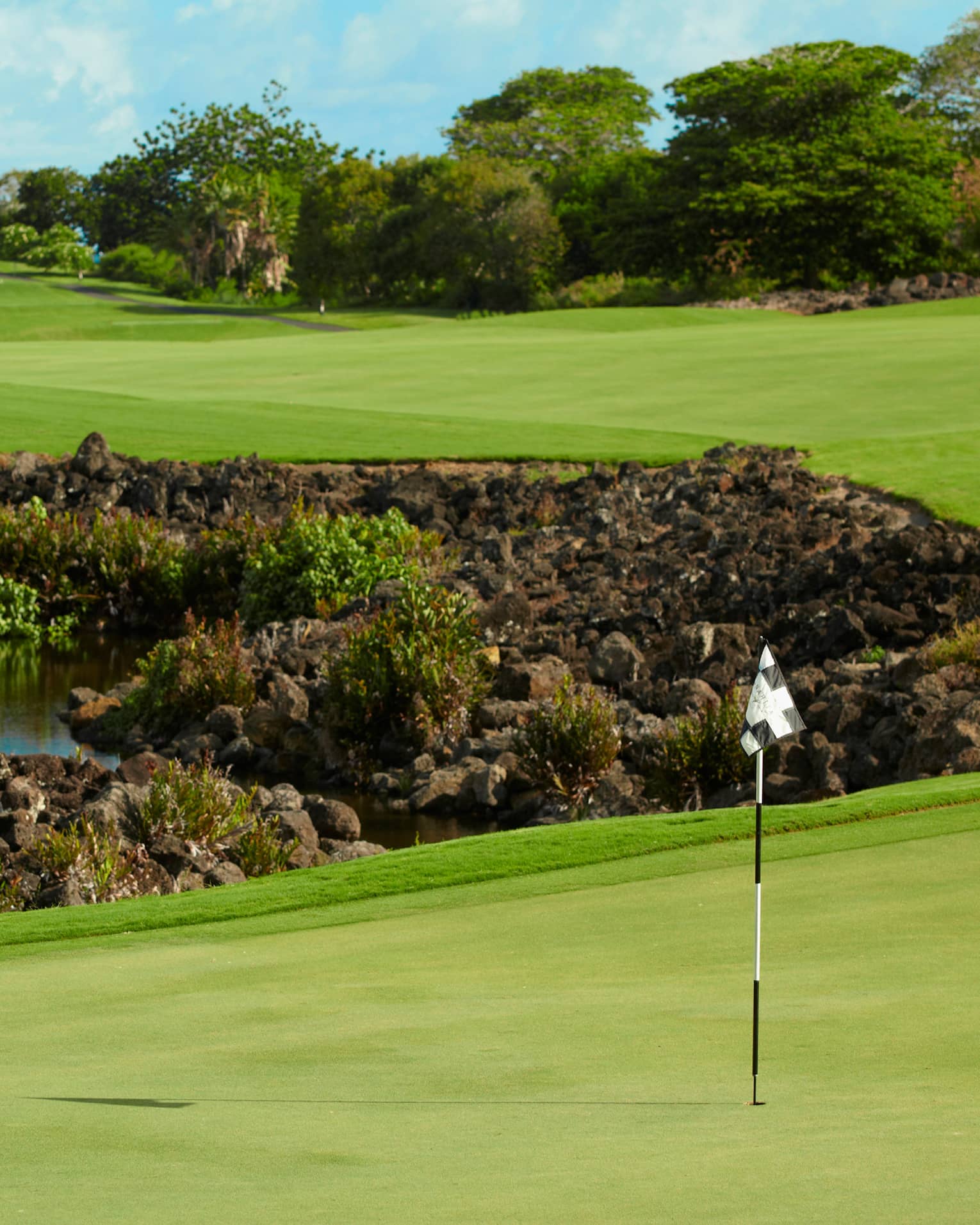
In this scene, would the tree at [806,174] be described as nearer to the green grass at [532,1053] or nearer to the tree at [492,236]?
the tree at [492,236]

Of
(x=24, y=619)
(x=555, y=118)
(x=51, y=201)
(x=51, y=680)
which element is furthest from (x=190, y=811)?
(x=51, y=201)

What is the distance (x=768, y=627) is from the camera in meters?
18.5

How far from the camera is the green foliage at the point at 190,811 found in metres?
11.8

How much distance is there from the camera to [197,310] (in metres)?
78.6

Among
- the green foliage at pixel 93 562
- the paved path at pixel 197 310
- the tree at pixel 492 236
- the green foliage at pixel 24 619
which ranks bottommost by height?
→ the green foliage at pixel 24 619

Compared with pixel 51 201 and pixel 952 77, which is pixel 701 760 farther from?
pixel 51 201

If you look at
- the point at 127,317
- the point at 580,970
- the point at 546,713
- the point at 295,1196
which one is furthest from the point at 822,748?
the point at 127,317

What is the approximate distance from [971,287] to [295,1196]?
202ft

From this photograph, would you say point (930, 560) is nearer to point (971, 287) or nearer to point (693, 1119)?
point (693, 1119)

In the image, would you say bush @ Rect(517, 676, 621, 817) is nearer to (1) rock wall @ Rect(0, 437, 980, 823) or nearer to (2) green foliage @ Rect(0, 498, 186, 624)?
(1) rock wall @ Rect(0, 437, 980, 823)

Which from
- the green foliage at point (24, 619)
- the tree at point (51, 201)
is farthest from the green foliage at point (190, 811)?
the tree at point (51, 201)

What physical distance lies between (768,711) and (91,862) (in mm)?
7420

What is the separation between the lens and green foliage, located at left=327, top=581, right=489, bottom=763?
54.8 ft

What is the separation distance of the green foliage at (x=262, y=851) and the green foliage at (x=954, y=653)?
270 inches
